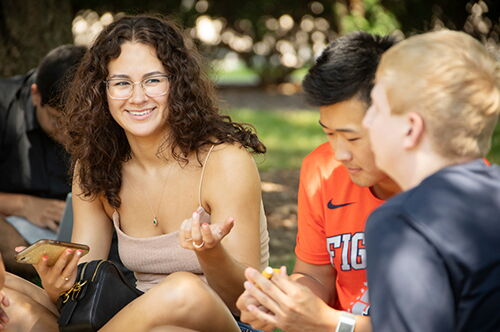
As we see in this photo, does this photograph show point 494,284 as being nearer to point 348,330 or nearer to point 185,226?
point 348,330

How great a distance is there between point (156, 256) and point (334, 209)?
0.85 m

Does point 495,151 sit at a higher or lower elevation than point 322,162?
lower

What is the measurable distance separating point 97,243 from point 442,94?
2.01m

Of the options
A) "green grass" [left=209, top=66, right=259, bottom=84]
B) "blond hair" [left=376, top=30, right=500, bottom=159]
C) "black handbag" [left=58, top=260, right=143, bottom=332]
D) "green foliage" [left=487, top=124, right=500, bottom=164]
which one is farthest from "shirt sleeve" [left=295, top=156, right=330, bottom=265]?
"green grass" [left=209, top=66, right=259, bottom=84]

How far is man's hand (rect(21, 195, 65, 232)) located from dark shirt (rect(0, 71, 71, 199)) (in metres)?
0.11

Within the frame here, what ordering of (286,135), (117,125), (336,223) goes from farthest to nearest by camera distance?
(286,135)
(117,125)
(336,223)

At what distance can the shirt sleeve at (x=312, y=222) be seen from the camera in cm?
289

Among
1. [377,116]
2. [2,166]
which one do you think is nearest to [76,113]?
[2,166]

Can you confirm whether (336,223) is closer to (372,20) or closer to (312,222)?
(312,222)

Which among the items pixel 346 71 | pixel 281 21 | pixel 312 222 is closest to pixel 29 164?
pixel 312 222

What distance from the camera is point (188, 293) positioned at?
8.67 ft

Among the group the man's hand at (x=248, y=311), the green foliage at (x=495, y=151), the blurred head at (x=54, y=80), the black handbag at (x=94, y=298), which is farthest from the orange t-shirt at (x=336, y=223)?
the green foliage at (x=495, y=151)

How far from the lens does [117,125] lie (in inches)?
138

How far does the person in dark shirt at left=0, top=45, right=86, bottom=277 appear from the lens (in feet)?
15.2
